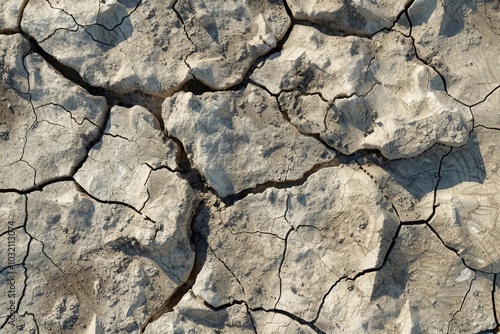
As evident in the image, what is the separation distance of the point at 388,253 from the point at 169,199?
1316mm

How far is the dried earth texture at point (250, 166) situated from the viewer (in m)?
2.81

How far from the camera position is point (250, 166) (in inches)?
118

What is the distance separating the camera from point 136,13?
3.22m

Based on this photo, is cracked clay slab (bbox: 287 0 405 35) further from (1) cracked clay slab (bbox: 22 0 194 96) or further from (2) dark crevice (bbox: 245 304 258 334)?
(2) dark crevice (bbox: 245 304 258 334)

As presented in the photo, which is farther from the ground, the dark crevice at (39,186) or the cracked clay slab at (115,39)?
the cracked clay slab at (115,39)

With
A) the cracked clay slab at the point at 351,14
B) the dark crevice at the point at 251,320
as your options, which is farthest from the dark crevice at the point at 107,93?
the dark crevice at the point at 251,320

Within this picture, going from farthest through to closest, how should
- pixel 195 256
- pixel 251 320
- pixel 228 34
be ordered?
pixel 228 34, pixel 195 256, pixel 251 320

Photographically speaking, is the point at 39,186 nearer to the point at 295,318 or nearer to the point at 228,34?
the point at 228,34

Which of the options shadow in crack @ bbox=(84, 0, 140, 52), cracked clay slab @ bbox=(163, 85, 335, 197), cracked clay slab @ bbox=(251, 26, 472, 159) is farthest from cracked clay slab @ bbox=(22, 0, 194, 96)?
cracked clay slab @ bbox=(251, 26, 472, 159)

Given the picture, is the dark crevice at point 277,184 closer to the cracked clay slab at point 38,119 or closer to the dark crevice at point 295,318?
the dark crevice at point 295,318

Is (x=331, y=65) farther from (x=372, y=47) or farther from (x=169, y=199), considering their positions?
(x=169, y=199)

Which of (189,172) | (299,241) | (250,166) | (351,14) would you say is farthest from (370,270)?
(351,14)

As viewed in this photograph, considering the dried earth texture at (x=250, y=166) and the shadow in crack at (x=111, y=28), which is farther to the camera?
the shadow in crack at (x=111, y=28)

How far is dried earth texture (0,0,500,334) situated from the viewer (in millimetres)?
2812
